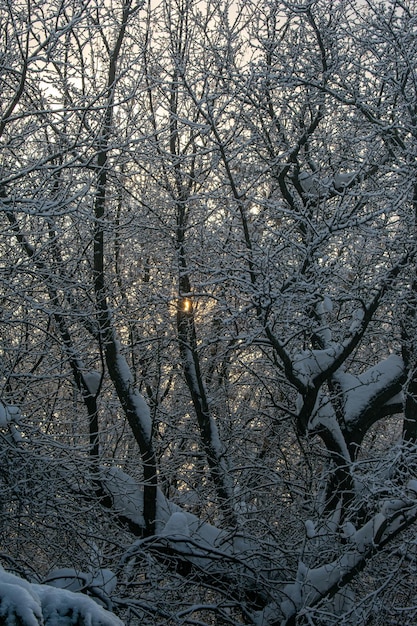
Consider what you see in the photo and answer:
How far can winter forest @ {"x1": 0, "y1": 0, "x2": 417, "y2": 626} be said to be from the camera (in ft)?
21.5

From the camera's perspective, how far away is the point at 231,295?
28.0 feet

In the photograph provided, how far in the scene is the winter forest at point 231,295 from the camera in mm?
6543

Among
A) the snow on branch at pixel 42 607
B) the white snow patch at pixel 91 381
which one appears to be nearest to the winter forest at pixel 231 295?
the white snow patch at pixel 91 381

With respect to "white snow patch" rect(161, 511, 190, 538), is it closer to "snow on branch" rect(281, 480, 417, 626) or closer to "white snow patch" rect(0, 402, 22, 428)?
"snow on branch" rect(281, 480, 417, 626)

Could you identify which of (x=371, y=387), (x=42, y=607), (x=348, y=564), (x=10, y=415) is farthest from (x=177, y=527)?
(x=42, y=607)

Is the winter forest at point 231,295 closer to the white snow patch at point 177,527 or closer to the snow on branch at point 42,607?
the white snow patch at point 177,527

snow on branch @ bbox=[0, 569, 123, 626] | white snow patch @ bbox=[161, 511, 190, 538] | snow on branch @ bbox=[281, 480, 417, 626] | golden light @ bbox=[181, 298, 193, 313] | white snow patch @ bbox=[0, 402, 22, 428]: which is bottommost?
snow on branch @ bbox=[281, 480, 417, 626]

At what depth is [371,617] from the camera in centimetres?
631

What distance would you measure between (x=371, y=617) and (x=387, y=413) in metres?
2.62

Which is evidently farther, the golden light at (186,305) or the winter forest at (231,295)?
the golden light at (186,305)

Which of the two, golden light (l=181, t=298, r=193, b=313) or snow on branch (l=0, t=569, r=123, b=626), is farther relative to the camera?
golden light (l=181, t=298, r=193, b=313)

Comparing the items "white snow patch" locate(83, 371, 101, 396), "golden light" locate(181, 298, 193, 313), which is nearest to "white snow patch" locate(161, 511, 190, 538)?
"white snow patch" locate(83, 371, 101, 396)

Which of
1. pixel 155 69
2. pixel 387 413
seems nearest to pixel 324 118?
pixel 155 69

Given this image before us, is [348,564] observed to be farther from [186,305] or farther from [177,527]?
[186,305]
